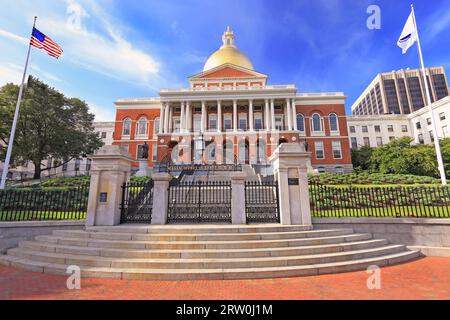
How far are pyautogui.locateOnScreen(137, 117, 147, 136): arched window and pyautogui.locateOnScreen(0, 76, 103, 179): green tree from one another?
8008 millimetres

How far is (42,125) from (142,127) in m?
15.3

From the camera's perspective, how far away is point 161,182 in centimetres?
863

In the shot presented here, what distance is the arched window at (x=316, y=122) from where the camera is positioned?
4247cm

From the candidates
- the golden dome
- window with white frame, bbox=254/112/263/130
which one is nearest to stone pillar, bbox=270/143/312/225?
window with white frame, bbox=254/112/263/130

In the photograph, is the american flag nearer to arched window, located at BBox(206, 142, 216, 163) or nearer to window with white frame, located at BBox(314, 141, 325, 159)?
arched window, located at BBox(206, 142, 216, 163)

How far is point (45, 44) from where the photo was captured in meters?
16.5

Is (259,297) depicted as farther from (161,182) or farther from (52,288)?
(161,182)

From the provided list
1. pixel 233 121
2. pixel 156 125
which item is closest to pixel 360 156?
pixel 233 121

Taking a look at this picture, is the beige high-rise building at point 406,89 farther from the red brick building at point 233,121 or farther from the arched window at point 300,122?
the arched window at point 300,122

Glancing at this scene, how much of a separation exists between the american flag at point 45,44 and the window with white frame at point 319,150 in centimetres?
3831

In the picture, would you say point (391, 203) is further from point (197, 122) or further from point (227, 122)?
point (197, 122)

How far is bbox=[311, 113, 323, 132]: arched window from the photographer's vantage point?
42.5m

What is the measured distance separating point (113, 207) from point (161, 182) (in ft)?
6.43

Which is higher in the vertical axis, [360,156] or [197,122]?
[197,122]
